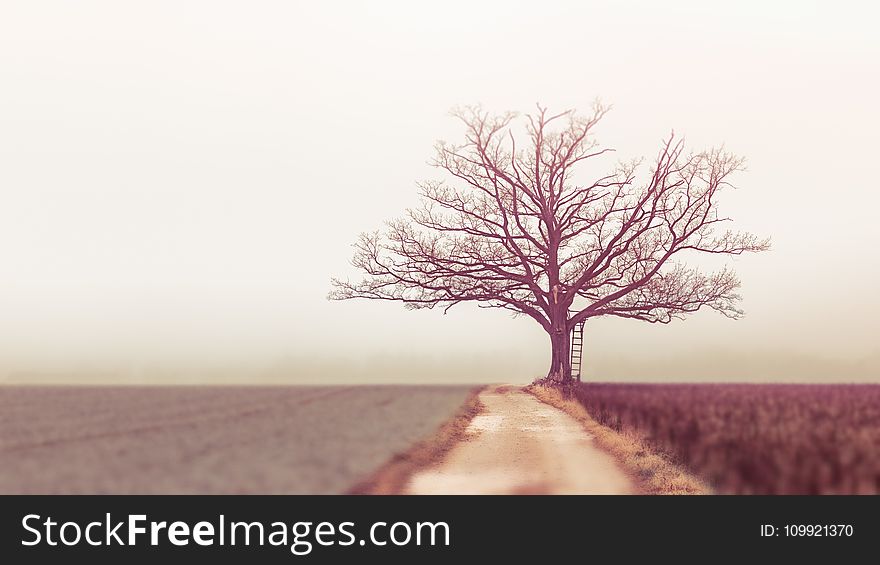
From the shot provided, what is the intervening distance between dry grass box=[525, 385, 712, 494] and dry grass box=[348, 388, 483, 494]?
3.91 meters

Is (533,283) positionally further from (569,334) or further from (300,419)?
(300,419)

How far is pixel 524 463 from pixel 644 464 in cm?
260

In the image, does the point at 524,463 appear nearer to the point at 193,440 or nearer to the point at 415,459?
the point at 415,459

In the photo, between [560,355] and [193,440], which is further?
[560,355]

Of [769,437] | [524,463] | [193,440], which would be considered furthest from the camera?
[524,463]

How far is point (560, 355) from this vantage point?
125ft

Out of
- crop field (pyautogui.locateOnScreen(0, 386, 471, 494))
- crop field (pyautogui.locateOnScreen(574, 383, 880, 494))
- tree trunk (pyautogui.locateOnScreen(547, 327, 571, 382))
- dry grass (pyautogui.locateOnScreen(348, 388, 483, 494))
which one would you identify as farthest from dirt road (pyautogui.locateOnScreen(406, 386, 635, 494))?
tree trunk (pyautogui.locateOnScreen(547, 327, 571, 382))

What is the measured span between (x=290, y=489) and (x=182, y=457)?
3143 mm

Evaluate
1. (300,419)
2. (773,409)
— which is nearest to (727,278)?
(773,409)

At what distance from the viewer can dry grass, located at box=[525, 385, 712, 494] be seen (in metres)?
14.4

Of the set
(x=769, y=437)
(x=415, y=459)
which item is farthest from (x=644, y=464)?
(x=415, y=459)

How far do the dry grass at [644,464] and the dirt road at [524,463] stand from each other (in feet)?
1.00

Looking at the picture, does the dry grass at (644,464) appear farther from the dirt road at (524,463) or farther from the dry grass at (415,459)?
the dry grass at (415,459)

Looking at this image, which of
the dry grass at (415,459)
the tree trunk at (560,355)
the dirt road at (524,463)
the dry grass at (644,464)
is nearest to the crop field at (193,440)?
the dry grass at (415,459)
